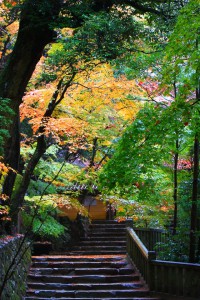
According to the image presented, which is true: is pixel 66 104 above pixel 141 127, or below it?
above

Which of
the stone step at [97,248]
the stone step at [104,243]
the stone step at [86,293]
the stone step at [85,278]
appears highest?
the stone step at [104,243]

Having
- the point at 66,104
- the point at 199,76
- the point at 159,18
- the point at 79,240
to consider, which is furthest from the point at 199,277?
the point at 79,240

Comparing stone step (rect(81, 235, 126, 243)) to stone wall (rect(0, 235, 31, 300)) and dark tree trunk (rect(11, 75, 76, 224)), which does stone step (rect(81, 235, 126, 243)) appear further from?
dark tree trunk (rect(11, 75, 76, 224))

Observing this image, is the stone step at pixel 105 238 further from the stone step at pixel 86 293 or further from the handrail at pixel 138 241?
the stone step at pixel 86 293

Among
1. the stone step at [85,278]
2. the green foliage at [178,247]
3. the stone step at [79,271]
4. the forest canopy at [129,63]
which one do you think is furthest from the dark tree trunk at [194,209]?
the stone step at [79,271]

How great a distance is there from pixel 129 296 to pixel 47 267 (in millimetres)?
3234

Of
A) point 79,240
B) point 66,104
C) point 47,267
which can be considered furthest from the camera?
point 79,240

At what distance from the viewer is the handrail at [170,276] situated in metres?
8.58

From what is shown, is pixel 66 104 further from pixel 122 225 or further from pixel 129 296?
pixel 122 225

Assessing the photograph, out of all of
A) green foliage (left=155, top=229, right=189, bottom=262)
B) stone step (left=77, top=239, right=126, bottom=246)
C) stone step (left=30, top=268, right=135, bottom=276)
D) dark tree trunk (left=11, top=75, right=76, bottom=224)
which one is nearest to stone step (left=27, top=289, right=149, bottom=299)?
green foliage (left=155, top=229, right=189, bottom=262)

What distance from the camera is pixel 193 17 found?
273 inches

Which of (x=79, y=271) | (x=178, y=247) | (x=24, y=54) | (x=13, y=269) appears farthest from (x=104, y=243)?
(x=24, y=54)

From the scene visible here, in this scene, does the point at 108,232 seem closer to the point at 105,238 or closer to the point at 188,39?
the point at 105,238

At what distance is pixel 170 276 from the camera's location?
909 cm
